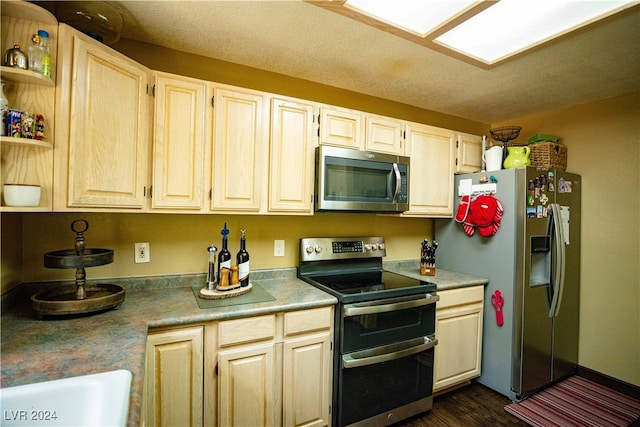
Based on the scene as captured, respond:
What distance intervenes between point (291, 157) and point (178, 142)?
0.65 metres

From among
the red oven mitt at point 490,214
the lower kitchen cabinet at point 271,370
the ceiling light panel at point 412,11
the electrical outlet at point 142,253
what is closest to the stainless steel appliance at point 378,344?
the lower kitchen cabinet at point 271,370

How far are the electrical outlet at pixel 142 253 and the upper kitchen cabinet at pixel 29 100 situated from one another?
61 cm

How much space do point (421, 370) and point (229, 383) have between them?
4.02ft

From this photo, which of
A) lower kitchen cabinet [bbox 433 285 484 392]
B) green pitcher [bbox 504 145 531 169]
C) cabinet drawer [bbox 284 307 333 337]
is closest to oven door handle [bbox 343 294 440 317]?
cabinet drawer [bbox 284 307 333 337]

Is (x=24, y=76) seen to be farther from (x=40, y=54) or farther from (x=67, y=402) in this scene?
(x=67, y=402)

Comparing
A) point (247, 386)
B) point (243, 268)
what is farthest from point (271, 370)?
point (243, 268)

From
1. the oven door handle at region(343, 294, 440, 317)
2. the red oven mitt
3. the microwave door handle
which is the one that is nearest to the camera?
the oven door handle at region(343, 294, 440, 317)

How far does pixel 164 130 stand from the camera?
155 cm

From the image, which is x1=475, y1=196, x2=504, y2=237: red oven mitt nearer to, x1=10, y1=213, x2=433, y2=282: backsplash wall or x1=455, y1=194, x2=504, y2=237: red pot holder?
x1=455, y1=194, x2=504, y2=237: red pot holder

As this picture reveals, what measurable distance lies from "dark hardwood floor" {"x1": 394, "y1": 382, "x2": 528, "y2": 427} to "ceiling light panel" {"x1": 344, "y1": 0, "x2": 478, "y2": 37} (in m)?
2.35

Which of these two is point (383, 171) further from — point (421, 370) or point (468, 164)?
point (421, 370)

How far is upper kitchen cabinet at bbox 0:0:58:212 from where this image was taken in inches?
43.8

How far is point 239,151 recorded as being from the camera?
173 cm

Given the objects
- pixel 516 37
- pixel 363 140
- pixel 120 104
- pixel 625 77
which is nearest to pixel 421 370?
pixel 363 140
